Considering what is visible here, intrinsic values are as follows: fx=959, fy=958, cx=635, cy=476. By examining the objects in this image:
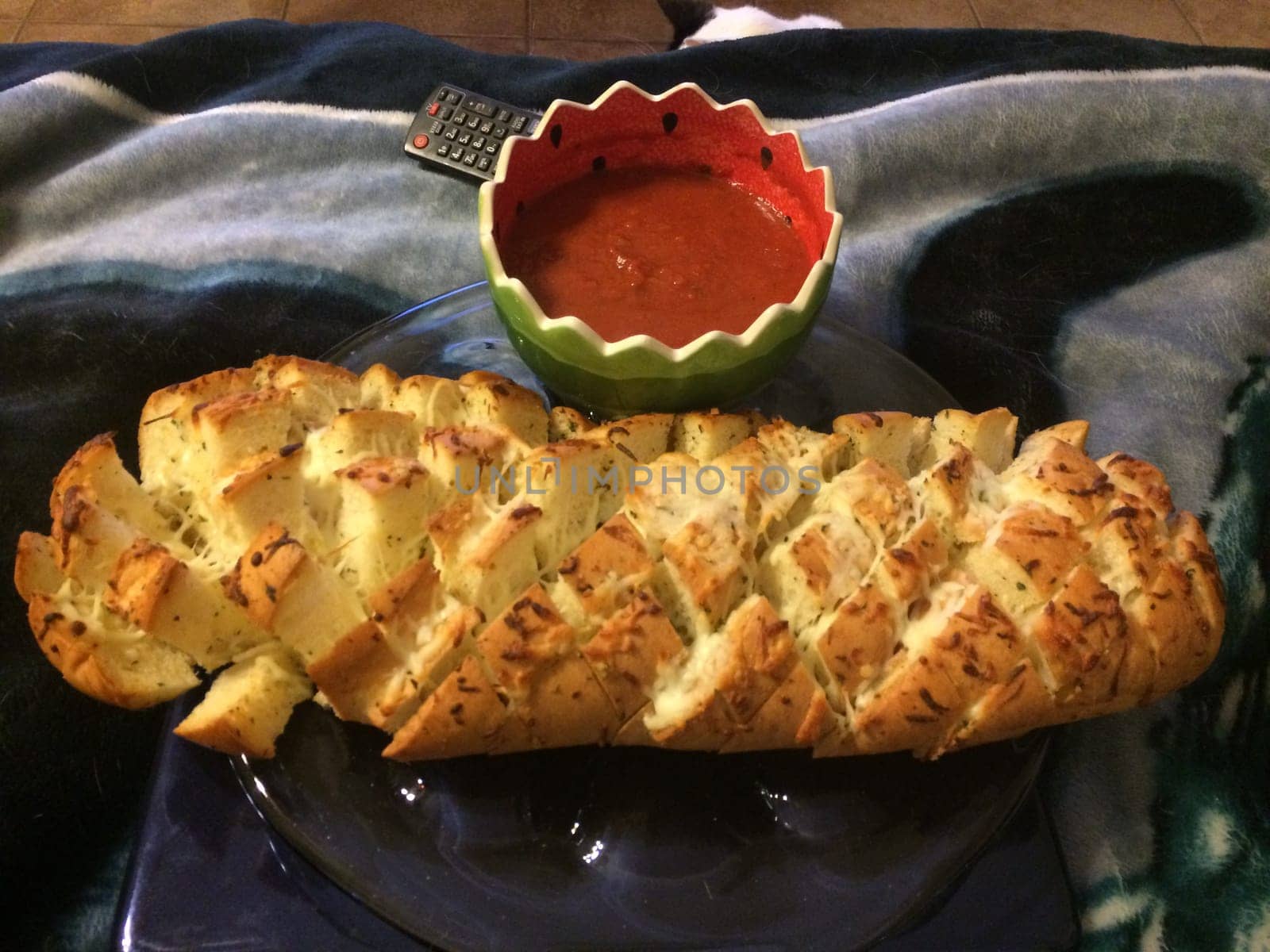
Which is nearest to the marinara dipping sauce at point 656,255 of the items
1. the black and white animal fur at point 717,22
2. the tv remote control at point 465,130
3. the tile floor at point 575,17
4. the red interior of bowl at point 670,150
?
the red interior of bowl at point 670,150

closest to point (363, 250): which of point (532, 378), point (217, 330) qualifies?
point (217, 330)

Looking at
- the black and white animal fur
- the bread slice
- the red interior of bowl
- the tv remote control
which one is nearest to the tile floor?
the black and white animal fur

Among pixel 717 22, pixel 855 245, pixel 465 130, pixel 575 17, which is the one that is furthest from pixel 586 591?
pixel 575 17

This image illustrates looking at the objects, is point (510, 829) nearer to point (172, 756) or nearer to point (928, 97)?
point (172, 756)

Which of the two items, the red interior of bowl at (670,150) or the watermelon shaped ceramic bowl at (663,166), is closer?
the watermelon shaped ceramic bowl at (663,166)

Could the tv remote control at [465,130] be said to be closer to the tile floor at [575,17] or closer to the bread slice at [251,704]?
the tile floor at [575,17]

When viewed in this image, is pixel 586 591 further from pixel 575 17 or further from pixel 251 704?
pixel 575 17
